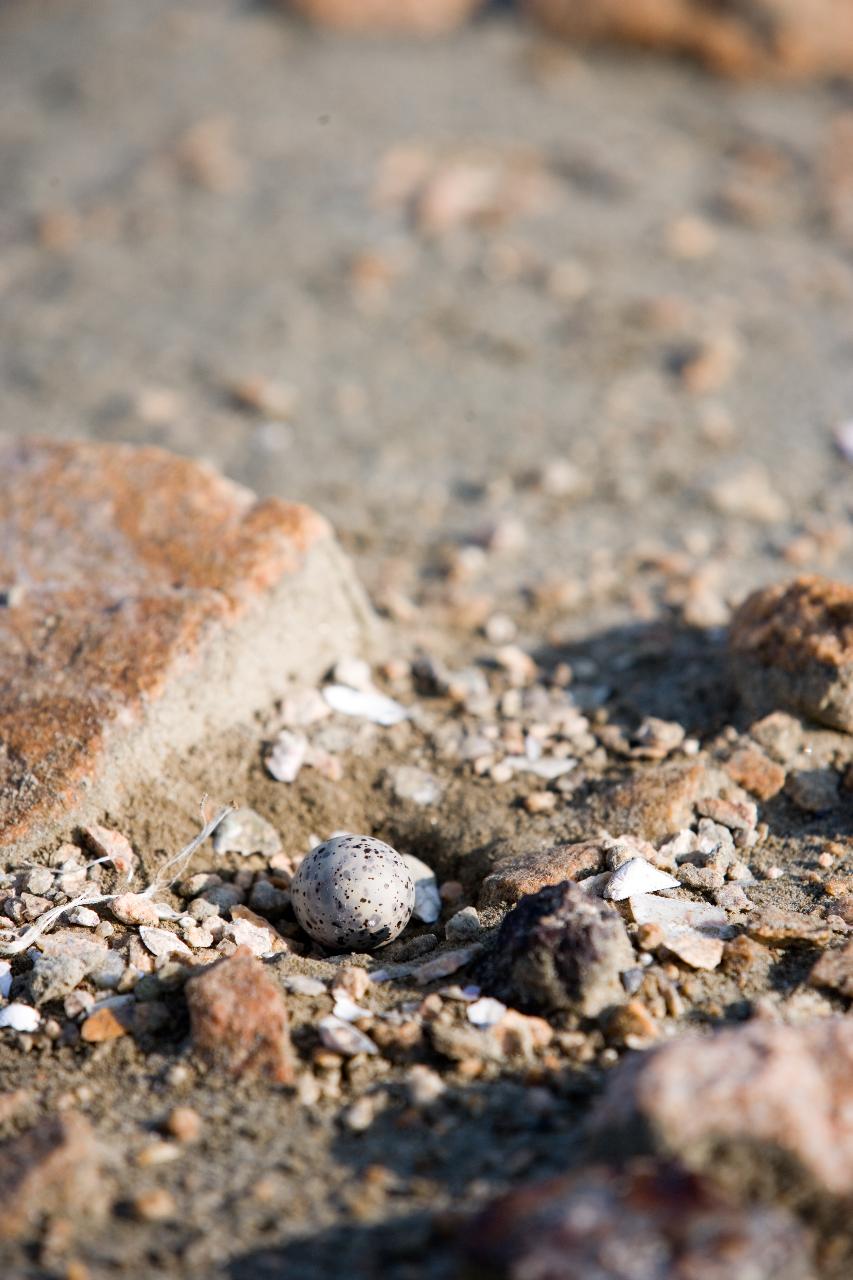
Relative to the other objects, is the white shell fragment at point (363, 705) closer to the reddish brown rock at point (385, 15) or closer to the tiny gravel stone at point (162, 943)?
the tiny gravel stone at point (162, 943)

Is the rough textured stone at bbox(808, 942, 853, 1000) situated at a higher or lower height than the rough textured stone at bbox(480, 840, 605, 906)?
higher

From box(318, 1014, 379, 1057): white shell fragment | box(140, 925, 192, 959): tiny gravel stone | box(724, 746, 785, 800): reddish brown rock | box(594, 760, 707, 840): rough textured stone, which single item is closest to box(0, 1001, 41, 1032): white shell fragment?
box(140, 925, 192, 959): tiny gravel stone

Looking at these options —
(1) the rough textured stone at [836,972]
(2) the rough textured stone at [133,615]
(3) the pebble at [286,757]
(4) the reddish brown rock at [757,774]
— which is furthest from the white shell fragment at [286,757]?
(1) the rough textured stone at [836,972]

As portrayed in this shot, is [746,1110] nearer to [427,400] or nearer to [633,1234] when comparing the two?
[633,1234]

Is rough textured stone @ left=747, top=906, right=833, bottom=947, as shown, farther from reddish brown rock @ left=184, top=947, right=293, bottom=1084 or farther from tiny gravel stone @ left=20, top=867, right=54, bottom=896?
tiny gravel stone @ left=20, top=867, right=54, bottom=896

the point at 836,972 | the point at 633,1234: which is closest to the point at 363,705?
the point at 836,972

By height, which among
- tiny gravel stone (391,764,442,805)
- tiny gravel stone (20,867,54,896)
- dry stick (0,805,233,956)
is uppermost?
tiny gravel stone (391,764,442,805)
